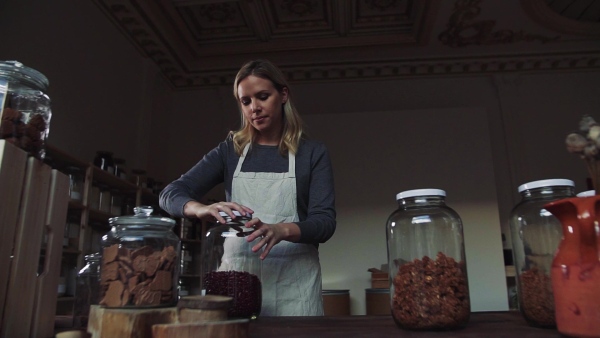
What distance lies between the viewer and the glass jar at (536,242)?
749 mm

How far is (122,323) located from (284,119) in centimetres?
104

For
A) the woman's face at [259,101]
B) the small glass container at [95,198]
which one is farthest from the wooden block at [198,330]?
the small glass container at [95,198]

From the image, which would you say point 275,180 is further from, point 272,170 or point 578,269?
point 578,269

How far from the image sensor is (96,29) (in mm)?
3543

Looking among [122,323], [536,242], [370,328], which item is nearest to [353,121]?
[536,242]

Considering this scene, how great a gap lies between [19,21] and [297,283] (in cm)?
253

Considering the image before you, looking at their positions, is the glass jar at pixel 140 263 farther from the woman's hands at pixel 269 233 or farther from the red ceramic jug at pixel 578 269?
the red ceramic jug at pixel 578 269

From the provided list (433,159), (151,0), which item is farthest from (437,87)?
(151,0)

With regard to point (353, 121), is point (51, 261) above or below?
below

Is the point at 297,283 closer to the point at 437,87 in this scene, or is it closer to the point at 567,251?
the point at 567,251

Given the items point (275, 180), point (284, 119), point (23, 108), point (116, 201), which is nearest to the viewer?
point (23, 108)

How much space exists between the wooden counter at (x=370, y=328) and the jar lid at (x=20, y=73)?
1.86 feet

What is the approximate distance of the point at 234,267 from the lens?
3.43 ft

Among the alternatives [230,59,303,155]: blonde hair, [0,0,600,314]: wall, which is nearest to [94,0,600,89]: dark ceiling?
[0,0,600,314]: wall
